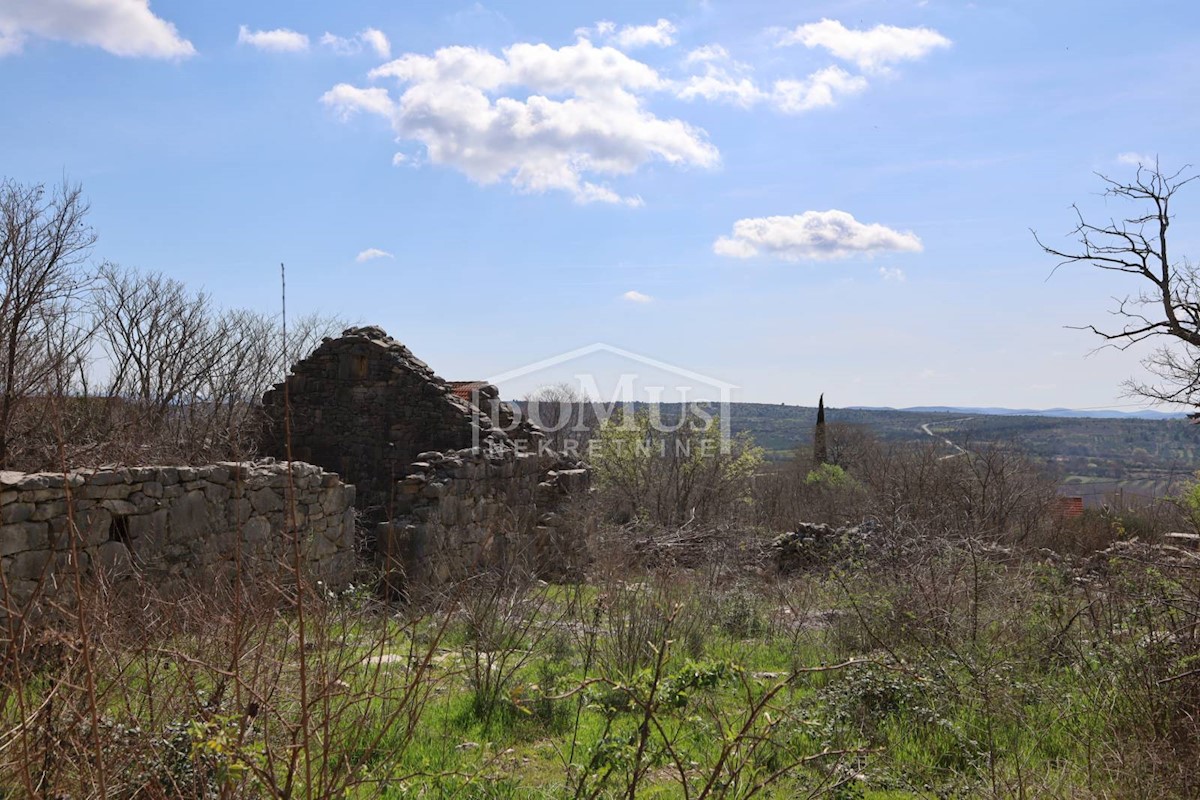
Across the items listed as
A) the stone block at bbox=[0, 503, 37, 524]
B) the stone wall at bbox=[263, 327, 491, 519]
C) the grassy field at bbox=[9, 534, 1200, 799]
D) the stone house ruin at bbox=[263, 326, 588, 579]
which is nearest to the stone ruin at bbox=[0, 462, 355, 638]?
the stone block at bbox=[0, 503, 37, 524]

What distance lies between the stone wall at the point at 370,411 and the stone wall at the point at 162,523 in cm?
337

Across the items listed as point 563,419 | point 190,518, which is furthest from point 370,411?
point 563,419

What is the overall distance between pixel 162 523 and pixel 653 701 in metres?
6.02

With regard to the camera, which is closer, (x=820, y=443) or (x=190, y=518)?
(x=190, y=518)

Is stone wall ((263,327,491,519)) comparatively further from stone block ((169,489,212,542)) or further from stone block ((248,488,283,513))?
stone block ((169,489,212,542))

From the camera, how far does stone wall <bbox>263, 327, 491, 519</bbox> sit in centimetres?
1414

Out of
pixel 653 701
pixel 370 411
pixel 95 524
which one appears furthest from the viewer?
pixel 370 411

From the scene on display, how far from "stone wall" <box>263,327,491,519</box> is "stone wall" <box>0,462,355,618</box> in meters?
3.37

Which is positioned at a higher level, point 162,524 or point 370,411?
point 370,411

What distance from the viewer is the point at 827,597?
33.0 ft

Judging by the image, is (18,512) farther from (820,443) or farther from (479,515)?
(820,443)

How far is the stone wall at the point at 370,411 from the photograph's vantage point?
46.4ft

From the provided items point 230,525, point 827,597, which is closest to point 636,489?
point 827,597

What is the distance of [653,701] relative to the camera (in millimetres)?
3736
